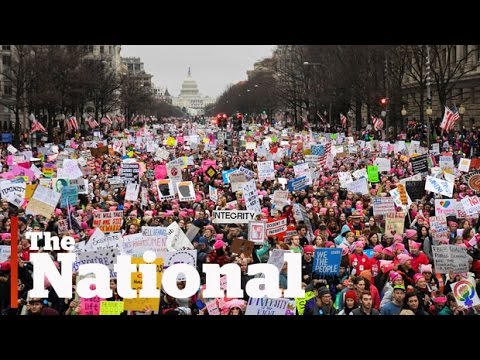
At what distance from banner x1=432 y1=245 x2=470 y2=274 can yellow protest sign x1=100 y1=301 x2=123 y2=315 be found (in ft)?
13.2

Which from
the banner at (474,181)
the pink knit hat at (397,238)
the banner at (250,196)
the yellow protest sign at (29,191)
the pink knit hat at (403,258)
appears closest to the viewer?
the pink knit hat at (403,258)

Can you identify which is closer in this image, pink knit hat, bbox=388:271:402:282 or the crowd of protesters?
the crowd of protesters

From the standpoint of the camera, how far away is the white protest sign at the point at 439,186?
717 inches

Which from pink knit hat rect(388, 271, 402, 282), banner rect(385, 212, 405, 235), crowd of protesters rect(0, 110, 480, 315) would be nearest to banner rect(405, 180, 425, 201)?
crowd of protesters rect(0, 110, 480, 315)

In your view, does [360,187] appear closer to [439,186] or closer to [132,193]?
[439,186]

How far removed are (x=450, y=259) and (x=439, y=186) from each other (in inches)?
268

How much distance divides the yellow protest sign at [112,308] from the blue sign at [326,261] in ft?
8.74

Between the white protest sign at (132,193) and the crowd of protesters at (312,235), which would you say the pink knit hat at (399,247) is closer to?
the crowd of protesters at (312,235)

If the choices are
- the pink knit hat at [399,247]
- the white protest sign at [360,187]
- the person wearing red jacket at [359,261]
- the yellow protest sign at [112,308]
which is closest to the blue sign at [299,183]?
the white protest sign at [360,187]

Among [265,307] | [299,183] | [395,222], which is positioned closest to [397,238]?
[395,222]

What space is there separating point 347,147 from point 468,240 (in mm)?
18361

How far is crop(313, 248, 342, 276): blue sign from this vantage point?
11711 mm

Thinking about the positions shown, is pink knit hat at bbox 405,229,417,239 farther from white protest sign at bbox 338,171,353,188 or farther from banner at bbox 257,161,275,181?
banner at bbox 257,161,275,181
